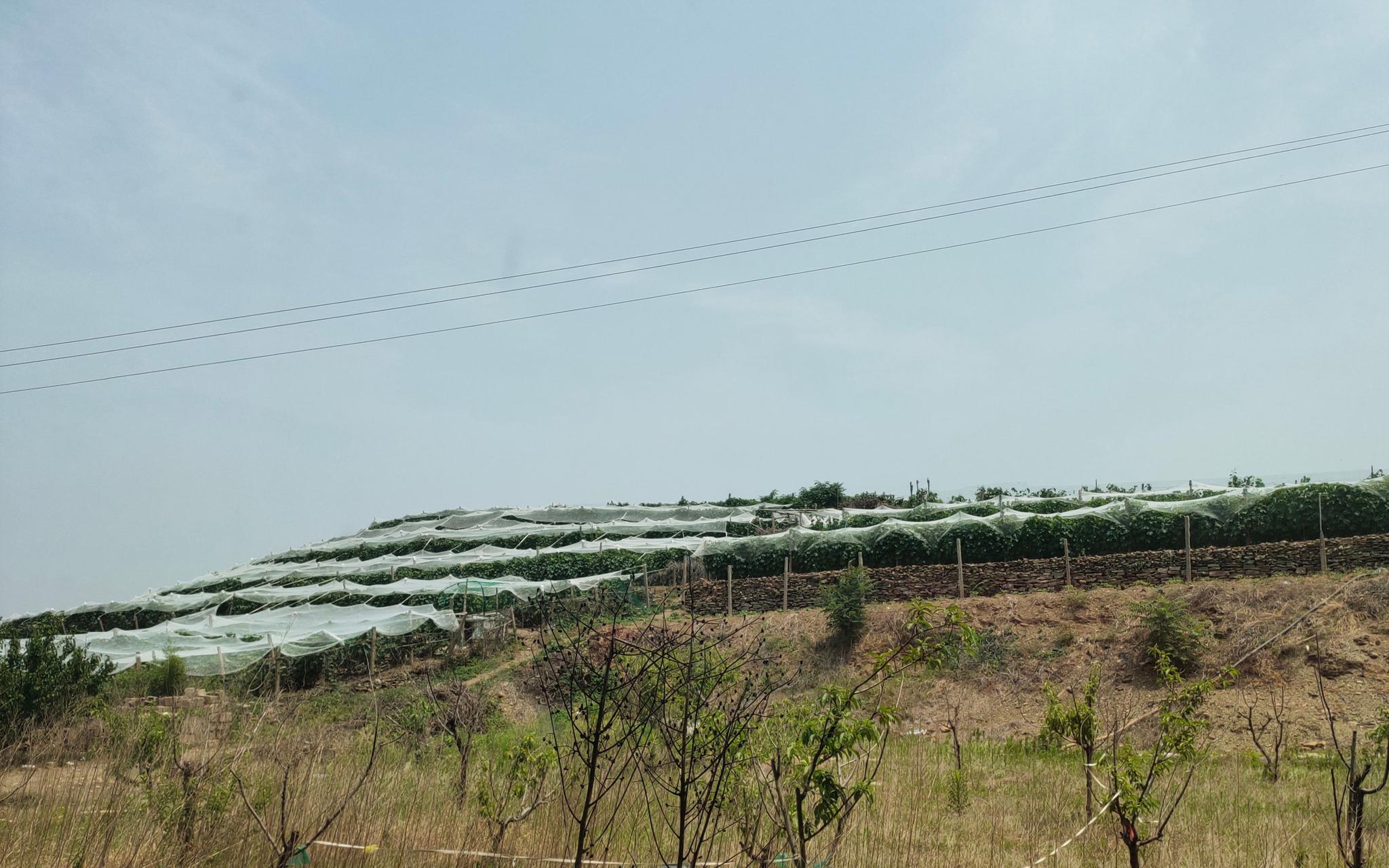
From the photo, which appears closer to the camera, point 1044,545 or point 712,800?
point 712,800

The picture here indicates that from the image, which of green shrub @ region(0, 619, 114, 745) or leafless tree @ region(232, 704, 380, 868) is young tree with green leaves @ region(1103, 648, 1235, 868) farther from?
green shrub @ region(0, 619, 114, 745)

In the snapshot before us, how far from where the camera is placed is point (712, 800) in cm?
464

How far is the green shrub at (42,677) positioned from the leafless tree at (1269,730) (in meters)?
13.1

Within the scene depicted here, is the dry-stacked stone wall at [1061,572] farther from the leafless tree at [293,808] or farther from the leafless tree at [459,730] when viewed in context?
the leafless tree at [293,808]

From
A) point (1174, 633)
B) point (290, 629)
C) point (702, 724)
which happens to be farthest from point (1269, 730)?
point (290, 629)

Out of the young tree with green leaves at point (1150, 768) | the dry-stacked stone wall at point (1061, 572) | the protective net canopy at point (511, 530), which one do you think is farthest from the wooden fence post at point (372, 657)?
the protective net canopy at point (511, 530)

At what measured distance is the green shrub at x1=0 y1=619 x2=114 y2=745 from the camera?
11297mm

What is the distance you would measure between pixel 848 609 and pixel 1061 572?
5226 millimetres

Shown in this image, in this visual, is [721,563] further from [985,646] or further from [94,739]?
[94,739]

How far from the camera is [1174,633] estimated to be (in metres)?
14.5

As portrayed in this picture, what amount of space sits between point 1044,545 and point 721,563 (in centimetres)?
888

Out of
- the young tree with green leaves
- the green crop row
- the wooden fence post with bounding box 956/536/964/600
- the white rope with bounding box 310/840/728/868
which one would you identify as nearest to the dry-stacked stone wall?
the wooden fence post with bounding box 956/536/964/600

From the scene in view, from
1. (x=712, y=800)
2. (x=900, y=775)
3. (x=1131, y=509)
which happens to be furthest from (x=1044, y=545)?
(x=712, y=800)

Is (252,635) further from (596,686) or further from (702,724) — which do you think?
(596,686)
